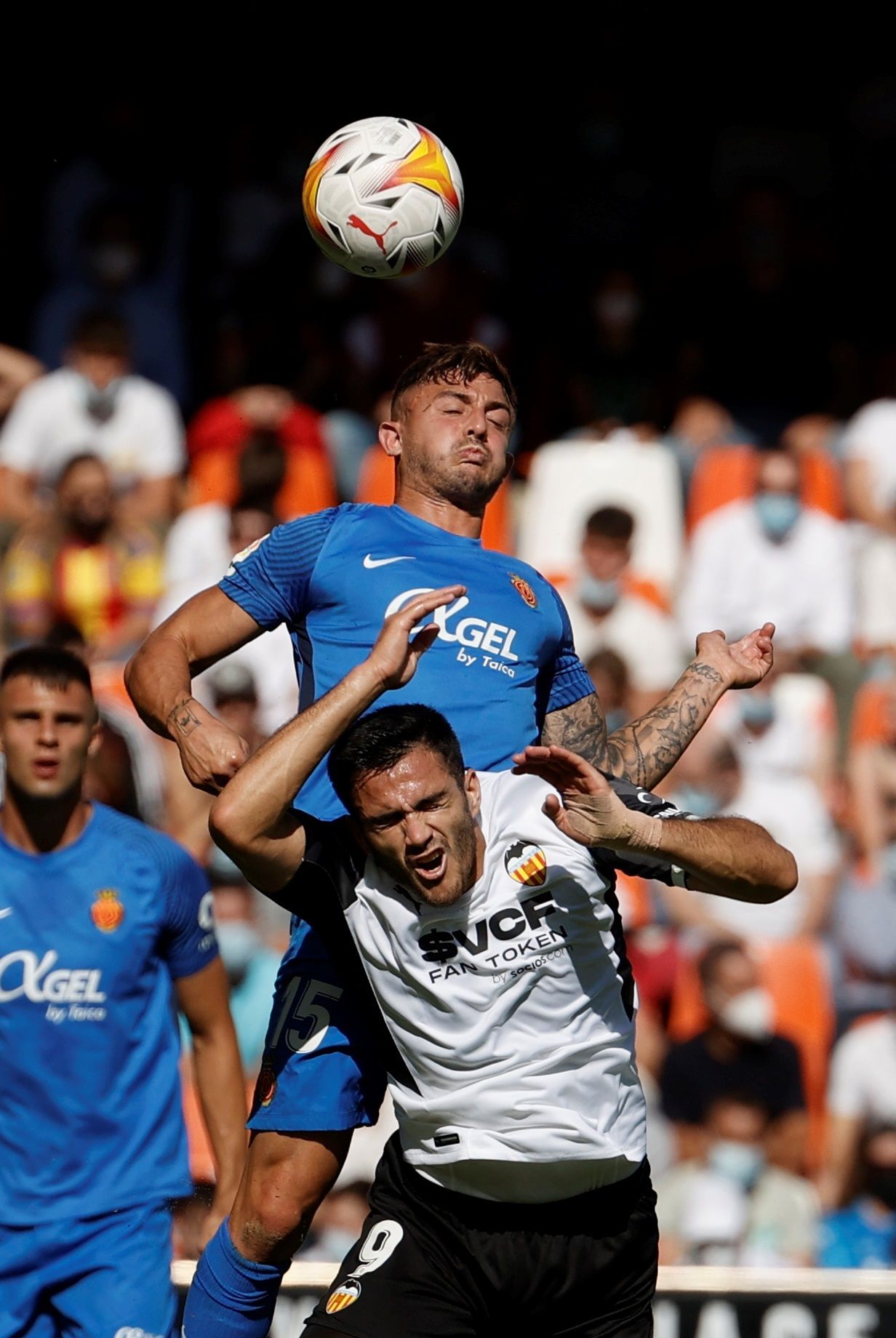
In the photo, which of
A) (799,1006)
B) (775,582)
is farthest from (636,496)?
(799,1006)

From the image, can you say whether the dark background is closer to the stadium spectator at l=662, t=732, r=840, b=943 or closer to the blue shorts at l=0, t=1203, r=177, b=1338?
the stadium spectator at l=662, t=732, r=840, b=943

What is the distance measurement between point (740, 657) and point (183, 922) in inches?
73.8

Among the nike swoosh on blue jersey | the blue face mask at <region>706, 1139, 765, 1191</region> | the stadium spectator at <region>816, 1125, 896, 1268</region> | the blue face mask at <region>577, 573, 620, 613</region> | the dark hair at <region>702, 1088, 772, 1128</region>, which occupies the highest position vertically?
the nike swoosh on blue jersey

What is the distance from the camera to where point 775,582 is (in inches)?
360

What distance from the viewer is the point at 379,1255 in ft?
14.0

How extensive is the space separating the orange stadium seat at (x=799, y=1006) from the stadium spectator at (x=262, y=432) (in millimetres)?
2926

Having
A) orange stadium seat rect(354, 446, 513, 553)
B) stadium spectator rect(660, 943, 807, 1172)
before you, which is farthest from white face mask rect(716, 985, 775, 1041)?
orange stadium seat rect(354, 446, 513, 553)

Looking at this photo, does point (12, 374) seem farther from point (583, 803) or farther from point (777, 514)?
point (583, 803)

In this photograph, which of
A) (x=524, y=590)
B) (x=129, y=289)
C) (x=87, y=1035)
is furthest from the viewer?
(x=129, y=289)

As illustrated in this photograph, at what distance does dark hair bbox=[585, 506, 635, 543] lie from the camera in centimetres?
894

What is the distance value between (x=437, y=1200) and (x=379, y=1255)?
0.18 meters

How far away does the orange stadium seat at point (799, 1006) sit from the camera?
26.2ft

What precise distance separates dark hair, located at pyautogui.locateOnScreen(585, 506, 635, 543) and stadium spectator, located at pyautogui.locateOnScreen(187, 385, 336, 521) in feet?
4.25

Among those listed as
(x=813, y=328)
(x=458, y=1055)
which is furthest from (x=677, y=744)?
(x=813, y=328)
